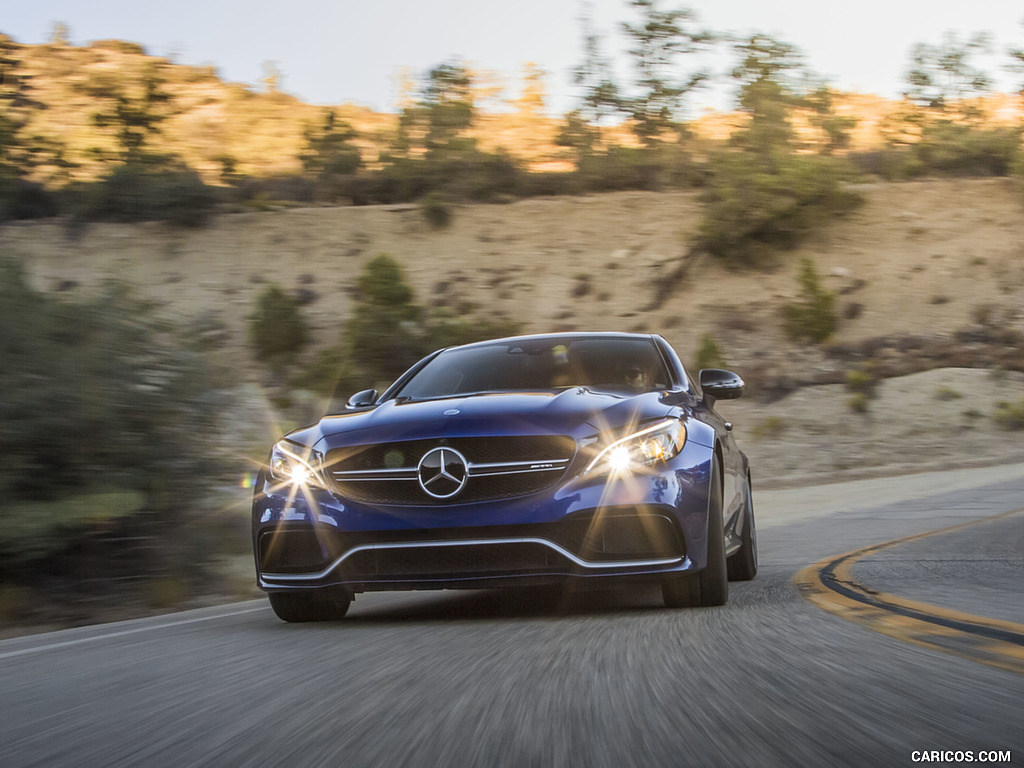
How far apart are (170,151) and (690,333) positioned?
82.1 feet

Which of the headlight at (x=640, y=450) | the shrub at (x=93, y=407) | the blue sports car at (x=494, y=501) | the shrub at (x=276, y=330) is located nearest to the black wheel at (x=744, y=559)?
the blue sports car at (x=494, y=501)

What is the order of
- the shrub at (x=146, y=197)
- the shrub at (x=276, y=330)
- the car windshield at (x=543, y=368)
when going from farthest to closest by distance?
the shrub at (x=146, y=197) < the shrub at (x=276, y=330) < the car windshield at (x=543, y=368)

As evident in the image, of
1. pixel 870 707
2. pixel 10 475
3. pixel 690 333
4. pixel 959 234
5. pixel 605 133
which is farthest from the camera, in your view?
pixel 605 133

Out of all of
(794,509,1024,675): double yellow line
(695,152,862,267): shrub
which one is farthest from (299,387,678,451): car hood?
(695,152,862,267): shrub

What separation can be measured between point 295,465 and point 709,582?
2.08 metres

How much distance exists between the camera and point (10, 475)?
26.4 feet

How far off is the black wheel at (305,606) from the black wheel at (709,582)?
1674 millimetres

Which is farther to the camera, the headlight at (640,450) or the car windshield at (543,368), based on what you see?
the car windshield at (543,368)

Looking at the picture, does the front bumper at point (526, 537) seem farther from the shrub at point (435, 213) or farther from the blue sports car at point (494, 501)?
the shrub at point (435, 213)

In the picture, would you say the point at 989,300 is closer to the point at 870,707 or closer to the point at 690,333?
the point at 690,333

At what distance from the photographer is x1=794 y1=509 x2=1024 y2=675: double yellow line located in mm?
4281

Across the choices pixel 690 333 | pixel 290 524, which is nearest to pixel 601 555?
pixel 290 524

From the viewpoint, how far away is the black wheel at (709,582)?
19.8ft

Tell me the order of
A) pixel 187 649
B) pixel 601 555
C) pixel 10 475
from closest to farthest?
pixel 187 649, pixel 601 555, pixel 10 475
